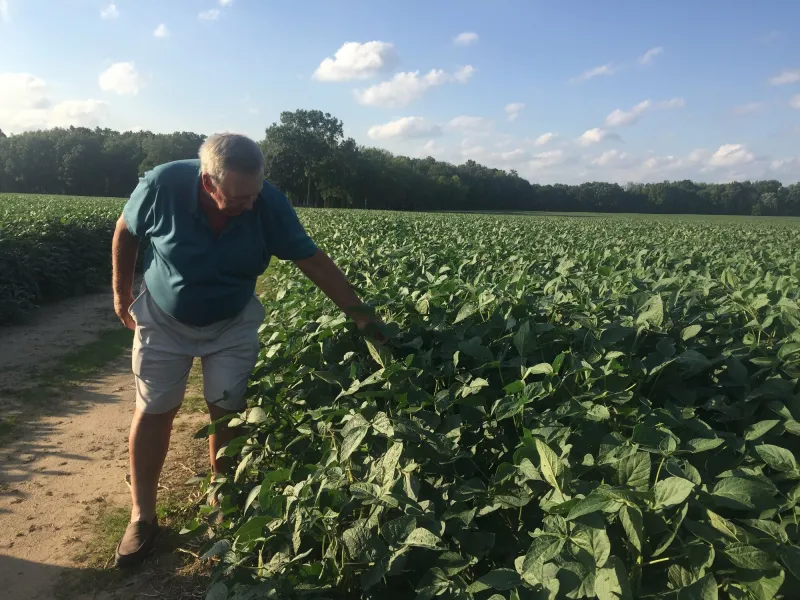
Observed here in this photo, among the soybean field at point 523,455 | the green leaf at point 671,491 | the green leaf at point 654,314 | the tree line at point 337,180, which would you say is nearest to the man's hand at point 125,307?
the soybean field at point 523,455

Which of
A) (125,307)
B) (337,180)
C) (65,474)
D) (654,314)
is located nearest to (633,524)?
(654,314)

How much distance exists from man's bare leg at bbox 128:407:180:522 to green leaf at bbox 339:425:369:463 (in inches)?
56.9

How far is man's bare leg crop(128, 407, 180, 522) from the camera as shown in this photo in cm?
285

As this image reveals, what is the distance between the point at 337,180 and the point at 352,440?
73.6 meters

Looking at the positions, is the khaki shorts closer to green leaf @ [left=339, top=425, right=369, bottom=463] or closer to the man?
the man

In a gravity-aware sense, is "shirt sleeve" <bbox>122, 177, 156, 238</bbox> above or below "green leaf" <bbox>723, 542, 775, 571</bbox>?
above

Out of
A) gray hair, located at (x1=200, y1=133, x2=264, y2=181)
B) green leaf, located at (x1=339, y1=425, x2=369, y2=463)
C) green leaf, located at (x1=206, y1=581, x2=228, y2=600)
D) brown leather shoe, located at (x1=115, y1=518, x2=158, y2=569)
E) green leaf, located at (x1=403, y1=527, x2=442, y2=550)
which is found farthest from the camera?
brown leather shoe, located at (x1=115, y1=518, x2=158, y2=569)

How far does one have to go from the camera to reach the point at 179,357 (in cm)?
287

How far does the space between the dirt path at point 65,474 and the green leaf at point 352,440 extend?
5.00 ft

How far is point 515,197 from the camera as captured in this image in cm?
9750

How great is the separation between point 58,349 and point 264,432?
216 inches

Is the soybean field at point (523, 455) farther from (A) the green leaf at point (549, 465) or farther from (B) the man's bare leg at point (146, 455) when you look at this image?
(B) the man's bare leg at point (146, 455)

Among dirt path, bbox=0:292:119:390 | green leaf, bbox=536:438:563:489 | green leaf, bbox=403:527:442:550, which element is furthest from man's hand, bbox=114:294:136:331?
dirt path, bbox=0:292:119:390

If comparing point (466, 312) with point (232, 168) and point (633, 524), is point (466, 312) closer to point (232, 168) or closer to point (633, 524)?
point (232, 168)
